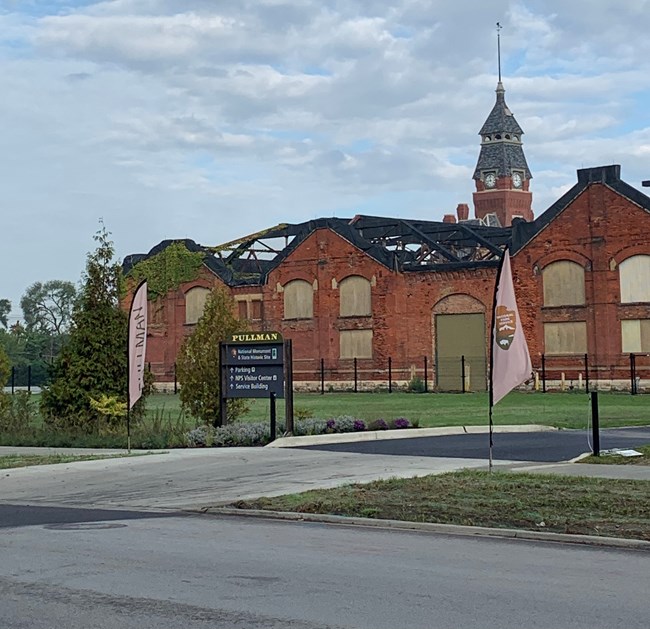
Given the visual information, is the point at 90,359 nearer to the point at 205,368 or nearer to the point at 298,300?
the point at 205,368

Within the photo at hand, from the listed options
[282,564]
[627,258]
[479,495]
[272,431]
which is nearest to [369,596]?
[282,564]

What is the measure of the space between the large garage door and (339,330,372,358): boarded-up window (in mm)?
4100

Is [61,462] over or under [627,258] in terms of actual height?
under

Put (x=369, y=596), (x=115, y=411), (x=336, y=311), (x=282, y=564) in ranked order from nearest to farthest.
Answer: (x=369, y=596) < (x=282, y=564) < (x=115, y=411) < (x=336, y=311)

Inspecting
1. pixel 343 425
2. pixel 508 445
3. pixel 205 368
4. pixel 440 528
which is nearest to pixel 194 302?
pixel 205 368

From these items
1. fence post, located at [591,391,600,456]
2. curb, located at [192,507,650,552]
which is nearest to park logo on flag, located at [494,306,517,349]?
fence post, located at [591,391,600,456]

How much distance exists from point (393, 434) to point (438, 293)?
3208 cm

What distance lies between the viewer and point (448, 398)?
46.0 m

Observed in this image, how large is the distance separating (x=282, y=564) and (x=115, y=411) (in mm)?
16138

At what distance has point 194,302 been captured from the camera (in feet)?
218

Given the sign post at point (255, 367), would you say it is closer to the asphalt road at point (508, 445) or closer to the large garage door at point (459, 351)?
the asphalt road at point (508, 445)

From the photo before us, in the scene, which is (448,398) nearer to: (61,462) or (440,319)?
(440,319)

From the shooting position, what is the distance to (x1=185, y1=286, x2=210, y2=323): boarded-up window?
216 ft

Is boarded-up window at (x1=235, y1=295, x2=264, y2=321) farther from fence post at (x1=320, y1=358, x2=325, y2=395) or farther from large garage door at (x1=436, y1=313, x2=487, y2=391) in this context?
large garage door at (x1=436, y1=313, x2=487, y2=391)
